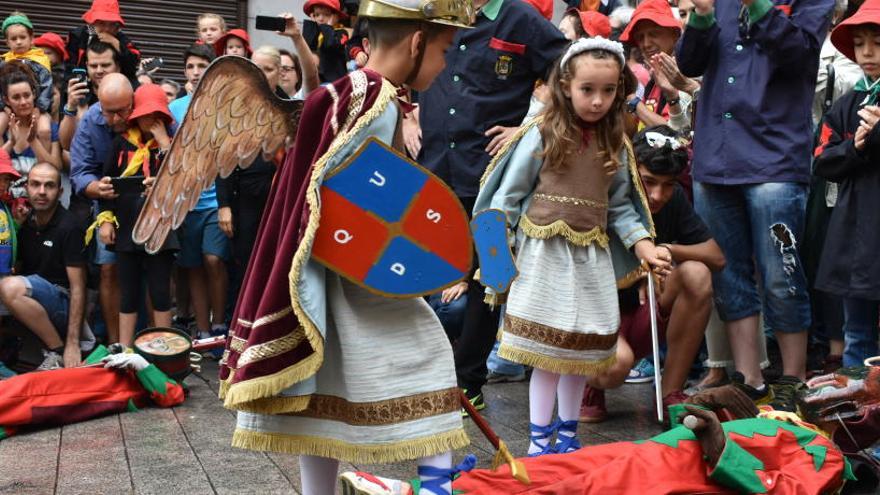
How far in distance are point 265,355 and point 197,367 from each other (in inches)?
148

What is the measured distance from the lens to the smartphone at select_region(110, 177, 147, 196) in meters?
7.34

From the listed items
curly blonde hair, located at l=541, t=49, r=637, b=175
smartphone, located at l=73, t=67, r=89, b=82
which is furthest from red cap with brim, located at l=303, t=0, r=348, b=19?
curly blonde hair, located at l=541, t=49, r=637, b=175

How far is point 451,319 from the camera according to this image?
709 cm

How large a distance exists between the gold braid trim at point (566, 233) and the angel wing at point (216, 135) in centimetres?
134

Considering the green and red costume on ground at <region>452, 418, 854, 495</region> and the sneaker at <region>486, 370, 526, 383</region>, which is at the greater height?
the green and red costume on ground at <region>452, 418, 854, 495</region>

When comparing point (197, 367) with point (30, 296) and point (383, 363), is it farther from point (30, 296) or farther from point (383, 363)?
point (383, 363)

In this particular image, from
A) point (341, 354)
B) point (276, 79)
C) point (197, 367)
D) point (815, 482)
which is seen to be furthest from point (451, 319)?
point (341, 354)

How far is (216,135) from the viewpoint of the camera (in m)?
3.93

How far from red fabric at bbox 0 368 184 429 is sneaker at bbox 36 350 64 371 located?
1328 mm

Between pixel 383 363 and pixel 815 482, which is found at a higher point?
pixel 383 363

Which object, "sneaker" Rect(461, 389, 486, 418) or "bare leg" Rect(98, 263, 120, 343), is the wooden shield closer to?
"sneaker" Rect(461, 389, 486, 418)

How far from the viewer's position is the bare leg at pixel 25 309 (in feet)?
24.3

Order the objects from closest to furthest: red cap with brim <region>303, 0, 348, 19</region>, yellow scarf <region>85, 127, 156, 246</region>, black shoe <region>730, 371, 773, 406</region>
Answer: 1. black shoe <region>730, 371, 773, 406</region>
2. yellow scarf <region>85, 127, 156, 246</region>
3. red cap with brim <region>303, 0, 348, 19</region>

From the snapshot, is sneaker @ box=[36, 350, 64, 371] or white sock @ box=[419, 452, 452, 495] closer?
white sock @ box=[419, 452, 452, 495]
